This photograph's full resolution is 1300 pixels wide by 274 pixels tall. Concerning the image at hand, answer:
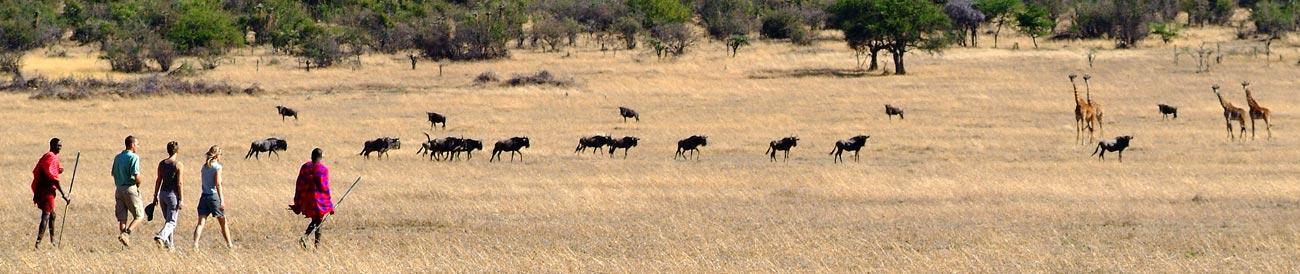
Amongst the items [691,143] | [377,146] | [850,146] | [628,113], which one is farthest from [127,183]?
[628,113]

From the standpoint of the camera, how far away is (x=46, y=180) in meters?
14.4

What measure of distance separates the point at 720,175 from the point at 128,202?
1244cm

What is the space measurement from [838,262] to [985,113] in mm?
27972

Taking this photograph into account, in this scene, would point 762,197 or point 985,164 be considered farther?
point 985,164

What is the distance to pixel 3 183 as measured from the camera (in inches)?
938

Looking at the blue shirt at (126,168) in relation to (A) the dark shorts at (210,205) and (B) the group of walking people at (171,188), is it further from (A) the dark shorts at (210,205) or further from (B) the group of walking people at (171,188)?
(A) the dark shorts at (210,205)

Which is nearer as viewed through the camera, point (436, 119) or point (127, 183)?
point (127, 183)

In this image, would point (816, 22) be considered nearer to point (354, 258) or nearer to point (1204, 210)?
point (1204, 210)

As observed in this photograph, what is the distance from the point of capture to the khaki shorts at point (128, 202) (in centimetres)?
1405

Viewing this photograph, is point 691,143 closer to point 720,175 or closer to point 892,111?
point 720,175

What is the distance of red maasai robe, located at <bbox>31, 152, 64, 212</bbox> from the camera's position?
14.3 metres

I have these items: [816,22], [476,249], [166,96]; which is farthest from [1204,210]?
[816,22]

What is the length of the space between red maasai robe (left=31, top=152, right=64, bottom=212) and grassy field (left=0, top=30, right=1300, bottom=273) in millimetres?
473

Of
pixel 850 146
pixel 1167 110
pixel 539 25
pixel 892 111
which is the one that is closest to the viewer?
pixel 850 146
